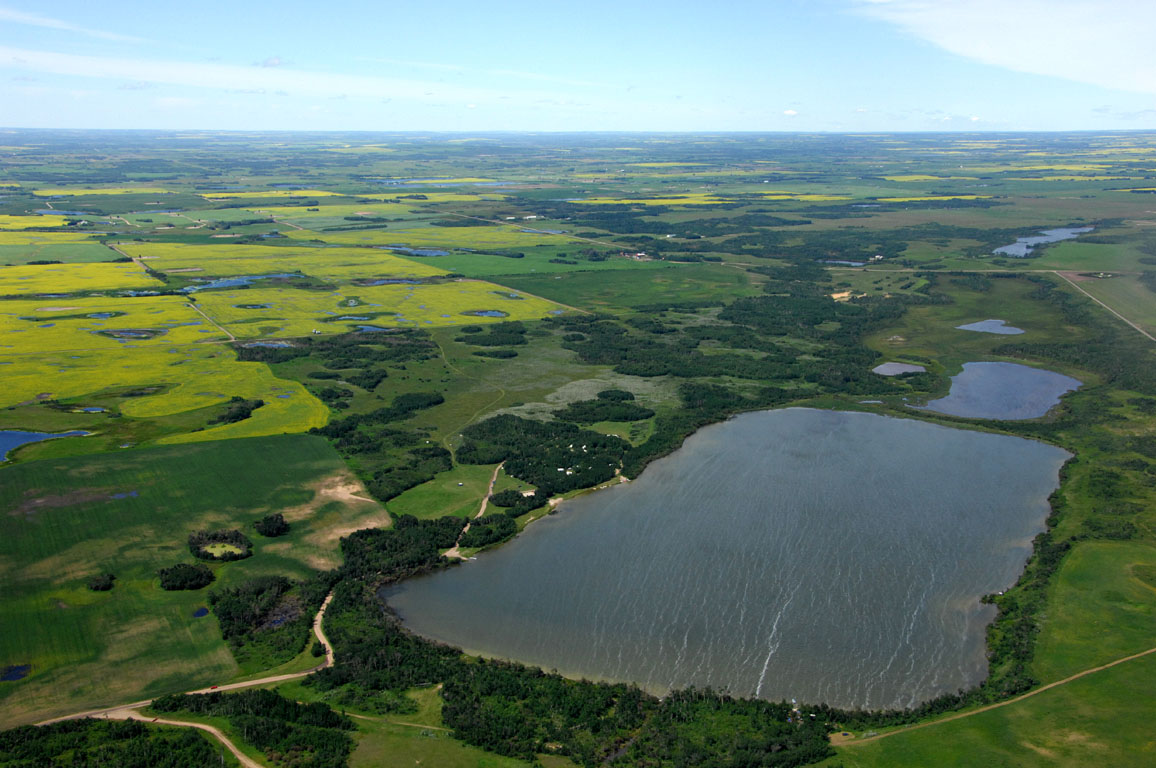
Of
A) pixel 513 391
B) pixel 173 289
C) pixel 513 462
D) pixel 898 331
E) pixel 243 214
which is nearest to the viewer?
pixel 513 462

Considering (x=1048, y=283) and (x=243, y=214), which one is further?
(x=243, y=214)

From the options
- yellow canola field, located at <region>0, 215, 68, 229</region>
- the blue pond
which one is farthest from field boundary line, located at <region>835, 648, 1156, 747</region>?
yellow canola field, located at <region>0, 215, 68, 229</region>

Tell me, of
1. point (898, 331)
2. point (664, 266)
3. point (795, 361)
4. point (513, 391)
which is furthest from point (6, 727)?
point (664, 266)

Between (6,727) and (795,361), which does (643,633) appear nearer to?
(6,727)

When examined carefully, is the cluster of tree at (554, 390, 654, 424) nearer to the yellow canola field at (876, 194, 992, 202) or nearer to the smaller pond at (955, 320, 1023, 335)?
the smaller pond at (955, 320, 1023, 335)

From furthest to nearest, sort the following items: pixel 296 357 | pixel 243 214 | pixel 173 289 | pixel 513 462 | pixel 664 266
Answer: pixel 243 214 < pixel 664 266 < pixel 173 289 < pixel 296 357 < pixel 513 462

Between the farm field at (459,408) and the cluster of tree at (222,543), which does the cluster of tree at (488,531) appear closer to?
the farm field at (459,408)
